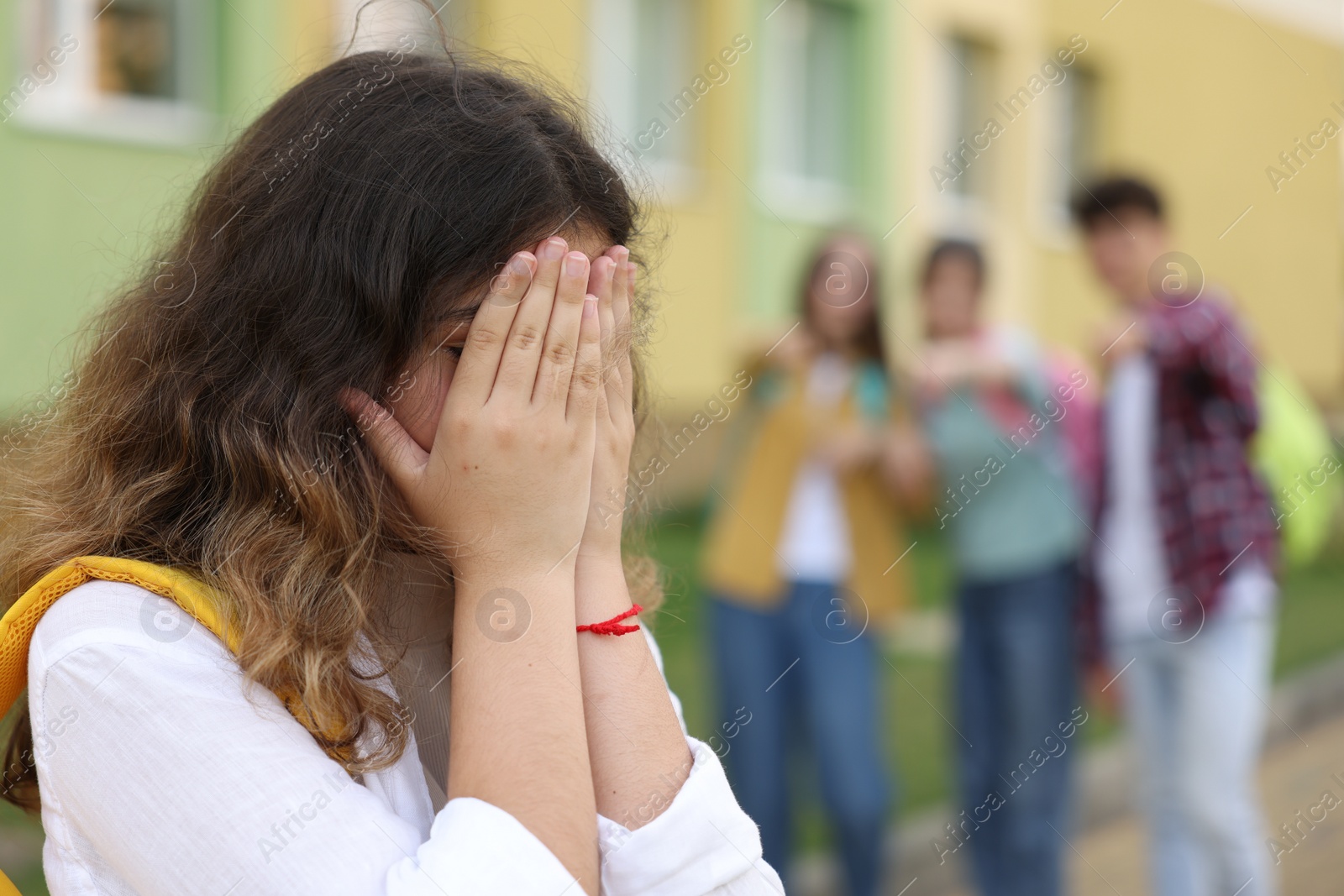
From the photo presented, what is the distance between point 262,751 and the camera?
3.67 ft

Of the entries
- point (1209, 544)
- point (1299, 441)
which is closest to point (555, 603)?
point (1209, 544)

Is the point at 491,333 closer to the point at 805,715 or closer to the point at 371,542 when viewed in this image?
the point at 371,542

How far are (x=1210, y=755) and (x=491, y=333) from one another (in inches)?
119

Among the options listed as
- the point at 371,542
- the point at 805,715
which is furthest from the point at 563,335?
the point at 805,715

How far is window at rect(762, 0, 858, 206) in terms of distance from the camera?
11.0 m

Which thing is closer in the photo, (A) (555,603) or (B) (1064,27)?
(A) (555,603)

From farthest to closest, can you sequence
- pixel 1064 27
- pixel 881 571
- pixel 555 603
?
1. pixel 1064 27
2. pixel 881 571
3. pixel 555 603

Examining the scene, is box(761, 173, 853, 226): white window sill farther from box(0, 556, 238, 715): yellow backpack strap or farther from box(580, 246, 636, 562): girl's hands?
box(0, 556, 238, 715): yellow backpack strap

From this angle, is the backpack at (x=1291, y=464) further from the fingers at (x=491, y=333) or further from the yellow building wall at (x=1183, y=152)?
the yellow building wall at (x=1183, y=152)

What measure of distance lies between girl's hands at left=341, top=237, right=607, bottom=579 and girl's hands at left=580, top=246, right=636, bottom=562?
1.9 inches

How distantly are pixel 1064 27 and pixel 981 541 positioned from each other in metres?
11.1

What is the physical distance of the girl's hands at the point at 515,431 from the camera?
1292 mm

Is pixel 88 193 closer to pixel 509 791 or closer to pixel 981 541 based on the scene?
pixel 981 541

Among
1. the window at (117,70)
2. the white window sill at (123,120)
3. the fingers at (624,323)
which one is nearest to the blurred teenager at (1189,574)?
the fingers at (624,323)
